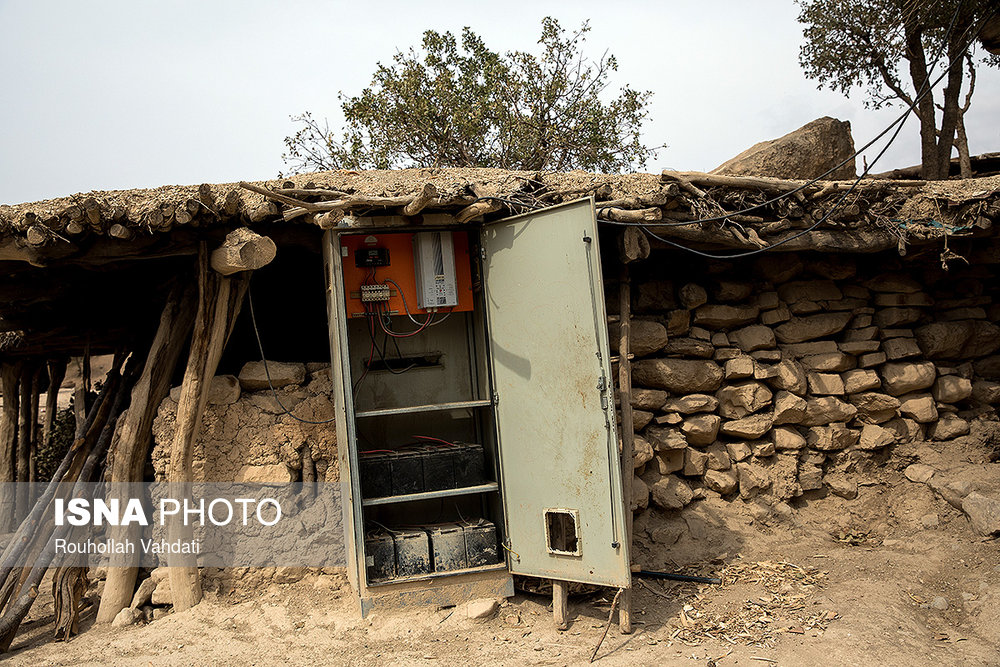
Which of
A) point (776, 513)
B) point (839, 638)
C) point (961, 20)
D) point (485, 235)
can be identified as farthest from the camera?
point (961, 20)

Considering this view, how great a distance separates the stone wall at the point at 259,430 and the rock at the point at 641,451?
2.11 meters

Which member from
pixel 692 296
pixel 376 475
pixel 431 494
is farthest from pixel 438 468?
pixel 692 296

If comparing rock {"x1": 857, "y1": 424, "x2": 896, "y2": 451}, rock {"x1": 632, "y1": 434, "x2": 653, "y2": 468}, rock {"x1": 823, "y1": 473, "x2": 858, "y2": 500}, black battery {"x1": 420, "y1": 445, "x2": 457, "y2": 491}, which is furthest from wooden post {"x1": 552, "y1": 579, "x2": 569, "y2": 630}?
rock {"x1": 857, "y1": 424, "x2": 896, "y2": 451}

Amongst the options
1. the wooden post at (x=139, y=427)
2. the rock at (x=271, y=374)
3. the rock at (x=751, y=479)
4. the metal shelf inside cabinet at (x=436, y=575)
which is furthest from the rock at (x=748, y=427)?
the wooden post at (x=139, y=427)

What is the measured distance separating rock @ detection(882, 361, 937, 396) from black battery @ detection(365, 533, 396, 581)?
4123mm

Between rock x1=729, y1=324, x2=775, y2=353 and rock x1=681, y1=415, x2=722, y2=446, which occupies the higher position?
rock x1=729, y1=324, x2=775, y2=353

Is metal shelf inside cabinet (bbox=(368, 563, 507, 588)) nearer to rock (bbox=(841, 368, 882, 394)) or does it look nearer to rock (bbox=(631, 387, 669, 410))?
rock (bbox=(631, 387, 669, 410))

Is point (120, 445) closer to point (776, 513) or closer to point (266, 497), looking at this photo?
point (266, 497)

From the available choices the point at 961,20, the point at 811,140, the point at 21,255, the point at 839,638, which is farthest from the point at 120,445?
the point at 961,20

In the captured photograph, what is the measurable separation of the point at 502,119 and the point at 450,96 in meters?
0.86

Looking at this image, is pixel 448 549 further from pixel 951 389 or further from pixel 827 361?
pixel 951 389

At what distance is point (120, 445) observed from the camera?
516cm

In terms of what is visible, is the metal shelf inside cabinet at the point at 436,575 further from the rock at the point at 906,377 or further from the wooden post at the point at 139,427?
the rock at the point at 906,377

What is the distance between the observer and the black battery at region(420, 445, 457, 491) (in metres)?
4.97
